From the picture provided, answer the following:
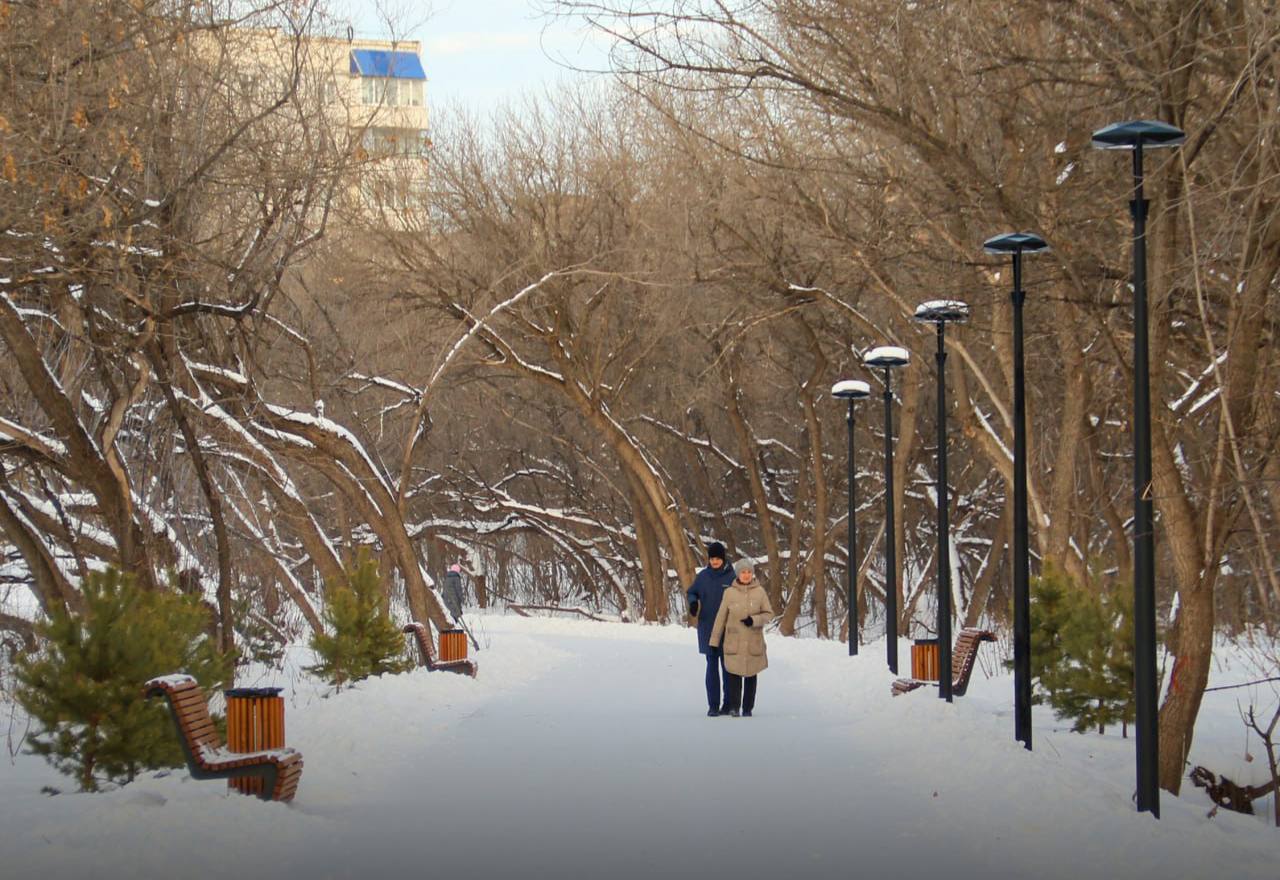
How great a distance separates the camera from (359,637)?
17656mm

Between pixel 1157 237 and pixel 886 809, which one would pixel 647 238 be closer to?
pixel 1157 237

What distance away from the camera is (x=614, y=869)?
8.06 metres

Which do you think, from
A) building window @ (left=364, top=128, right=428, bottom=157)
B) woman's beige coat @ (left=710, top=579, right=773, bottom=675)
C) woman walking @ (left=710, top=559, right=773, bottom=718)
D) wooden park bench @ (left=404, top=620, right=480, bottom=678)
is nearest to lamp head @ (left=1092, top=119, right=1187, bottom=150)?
woman walking @ (left=710, top=559, right=773, bottom=718)

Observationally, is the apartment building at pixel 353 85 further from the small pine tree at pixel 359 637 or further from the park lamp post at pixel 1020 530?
the park lamp post at pixel 1020 530

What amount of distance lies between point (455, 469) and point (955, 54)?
31.7m

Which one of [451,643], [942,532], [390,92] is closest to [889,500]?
[942,532]

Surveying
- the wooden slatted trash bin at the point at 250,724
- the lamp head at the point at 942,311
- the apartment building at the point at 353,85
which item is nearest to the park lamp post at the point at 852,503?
the lamp head at the point at 942,311

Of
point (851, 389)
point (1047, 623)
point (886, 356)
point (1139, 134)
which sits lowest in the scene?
point (1047, 623)

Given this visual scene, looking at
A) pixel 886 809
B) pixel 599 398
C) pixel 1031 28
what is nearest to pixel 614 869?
pixel 886 809

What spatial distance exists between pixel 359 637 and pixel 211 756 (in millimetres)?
7908

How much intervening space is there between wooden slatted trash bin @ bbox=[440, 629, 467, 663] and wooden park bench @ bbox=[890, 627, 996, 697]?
4.97 m

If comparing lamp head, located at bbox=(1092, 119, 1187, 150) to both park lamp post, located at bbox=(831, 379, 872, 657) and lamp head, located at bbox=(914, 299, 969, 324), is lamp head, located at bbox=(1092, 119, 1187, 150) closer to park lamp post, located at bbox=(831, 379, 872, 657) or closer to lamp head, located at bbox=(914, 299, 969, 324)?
lamp head, located at bbox=(914, 299, 969, 324)

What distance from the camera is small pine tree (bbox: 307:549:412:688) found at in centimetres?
1736

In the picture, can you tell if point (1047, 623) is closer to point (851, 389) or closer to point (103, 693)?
point (851, 389)
